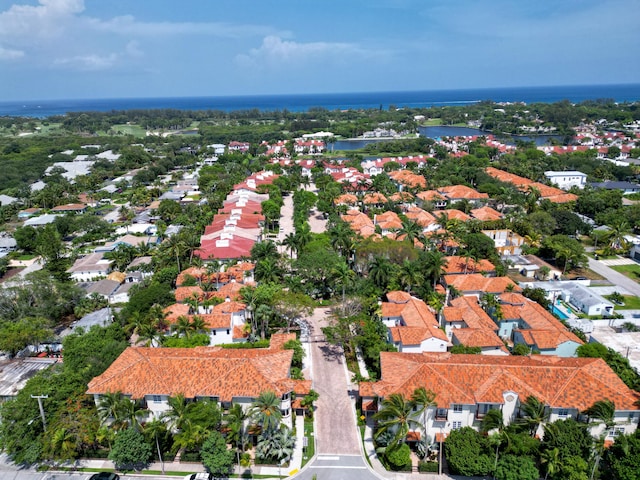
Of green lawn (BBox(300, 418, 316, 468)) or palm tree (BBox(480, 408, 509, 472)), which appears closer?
palm tree (BBox(480, 408, 509, 472))

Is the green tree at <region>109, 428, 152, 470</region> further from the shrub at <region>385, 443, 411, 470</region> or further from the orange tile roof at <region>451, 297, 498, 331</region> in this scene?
the orange tile roof at <region>451, 297, 498, 331</region>

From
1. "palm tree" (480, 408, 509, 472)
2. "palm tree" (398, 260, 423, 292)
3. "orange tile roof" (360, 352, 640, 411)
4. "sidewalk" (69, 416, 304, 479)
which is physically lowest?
"sidewalk" (69, 416, 304, 479)

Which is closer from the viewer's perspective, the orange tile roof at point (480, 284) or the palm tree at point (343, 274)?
the palm tree at point (343, 274)

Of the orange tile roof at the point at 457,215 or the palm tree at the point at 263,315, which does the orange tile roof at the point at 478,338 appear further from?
the orange tile roof at the point at 457,215

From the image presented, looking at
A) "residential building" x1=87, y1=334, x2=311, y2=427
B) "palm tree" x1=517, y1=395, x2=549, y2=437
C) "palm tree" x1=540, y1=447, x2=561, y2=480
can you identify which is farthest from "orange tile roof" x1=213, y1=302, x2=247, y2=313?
"palm tree" x1=540, y1=447, x2=561, y2=480

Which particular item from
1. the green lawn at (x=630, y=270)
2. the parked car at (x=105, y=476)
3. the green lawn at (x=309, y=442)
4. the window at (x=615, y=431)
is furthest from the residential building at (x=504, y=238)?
the parked car at (x=105, y=476)

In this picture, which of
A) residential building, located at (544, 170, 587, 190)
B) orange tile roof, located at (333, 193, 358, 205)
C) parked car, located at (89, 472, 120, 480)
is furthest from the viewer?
residential building, located at (544, 170, 587, 190)

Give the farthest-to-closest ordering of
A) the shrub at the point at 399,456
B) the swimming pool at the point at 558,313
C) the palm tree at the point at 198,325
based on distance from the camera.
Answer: the swimming pool at the point at 558,313
the palm tree at the point at 198,325
the shrub at the point at 399,456
